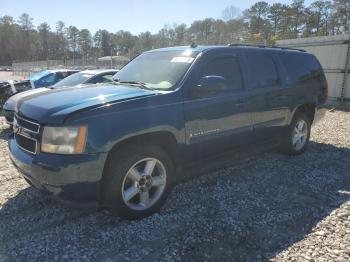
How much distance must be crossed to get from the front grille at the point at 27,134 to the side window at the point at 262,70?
2983mm

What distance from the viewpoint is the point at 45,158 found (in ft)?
10.7

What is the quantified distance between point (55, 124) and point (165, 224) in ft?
5.03

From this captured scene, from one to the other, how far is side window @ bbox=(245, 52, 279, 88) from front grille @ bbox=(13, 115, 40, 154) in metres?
2.98

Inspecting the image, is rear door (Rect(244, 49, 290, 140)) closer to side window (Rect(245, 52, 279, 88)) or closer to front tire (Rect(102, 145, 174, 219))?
side window (Rect(245, 52, 279, 88))

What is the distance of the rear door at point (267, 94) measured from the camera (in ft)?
16.4

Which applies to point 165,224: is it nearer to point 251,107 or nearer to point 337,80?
point 251,107

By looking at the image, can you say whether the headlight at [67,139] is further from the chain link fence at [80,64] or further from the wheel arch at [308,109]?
the chain link fence at [80,64]

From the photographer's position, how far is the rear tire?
6008 mm

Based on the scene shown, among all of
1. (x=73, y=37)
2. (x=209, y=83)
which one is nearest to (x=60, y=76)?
(x=209, y=83)

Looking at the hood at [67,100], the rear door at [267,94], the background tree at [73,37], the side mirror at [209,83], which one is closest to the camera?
the hood at [67,100]

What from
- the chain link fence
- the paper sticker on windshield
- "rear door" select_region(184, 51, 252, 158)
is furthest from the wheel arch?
the chain link fence

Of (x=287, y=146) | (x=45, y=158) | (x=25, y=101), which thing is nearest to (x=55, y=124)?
(x=45, y=158)

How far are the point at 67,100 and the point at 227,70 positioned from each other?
7.10ft

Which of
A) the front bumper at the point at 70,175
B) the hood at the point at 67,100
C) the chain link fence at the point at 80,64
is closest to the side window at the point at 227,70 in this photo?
the hood at the point at 67,100
